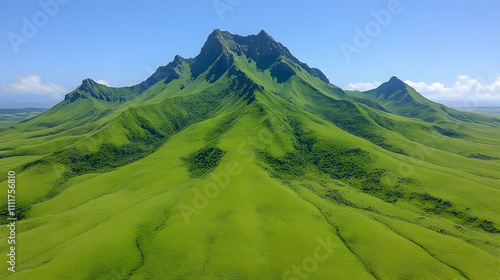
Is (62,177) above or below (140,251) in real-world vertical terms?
above

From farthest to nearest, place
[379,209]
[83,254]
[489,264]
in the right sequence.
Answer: [379,209] < [83,254] < [489,264]

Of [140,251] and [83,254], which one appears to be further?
[140,251]

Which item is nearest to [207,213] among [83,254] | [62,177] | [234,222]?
[234,222]

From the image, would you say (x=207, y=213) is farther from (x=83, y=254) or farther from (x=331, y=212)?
(x=331, y=212)

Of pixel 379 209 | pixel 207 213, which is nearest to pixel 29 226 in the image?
pixel 207 213

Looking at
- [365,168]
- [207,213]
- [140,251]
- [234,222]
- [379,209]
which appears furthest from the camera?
[365,168]

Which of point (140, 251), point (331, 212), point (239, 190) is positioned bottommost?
point (140, 251)

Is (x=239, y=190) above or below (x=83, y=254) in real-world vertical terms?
above

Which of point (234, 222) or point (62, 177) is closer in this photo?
point (234, 222)

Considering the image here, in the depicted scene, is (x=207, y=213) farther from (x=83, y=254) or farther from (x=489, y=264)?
(x=489, y=264)
